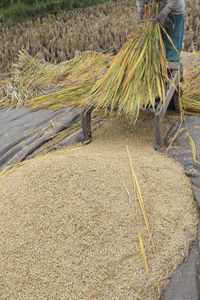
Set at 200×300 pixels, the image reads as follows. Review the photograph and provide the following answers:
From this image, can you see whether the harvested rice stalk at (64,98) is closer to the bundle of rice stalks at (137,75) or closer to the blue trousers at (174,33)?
the bundle of rice stalks at (137,75)

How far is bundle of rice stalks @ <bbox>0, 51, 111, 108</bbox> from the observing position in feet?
11.2

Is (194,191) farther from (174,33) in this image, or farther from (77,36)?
(77,36)

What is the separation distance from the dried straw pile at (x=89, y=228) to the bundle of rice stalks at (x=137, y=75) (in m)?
0.46

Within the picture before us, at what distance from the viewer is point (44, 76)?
379 centimetres

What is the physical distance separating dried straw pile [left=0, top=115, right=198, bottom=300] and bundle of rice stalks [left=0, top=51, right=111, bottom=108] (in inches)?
58.0

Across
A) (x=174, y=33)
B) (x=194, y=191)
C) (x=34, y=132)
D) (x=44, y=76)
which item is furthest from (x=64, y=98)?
(x=194, y=191)

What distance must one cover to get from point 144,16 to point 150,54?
0.38 meters

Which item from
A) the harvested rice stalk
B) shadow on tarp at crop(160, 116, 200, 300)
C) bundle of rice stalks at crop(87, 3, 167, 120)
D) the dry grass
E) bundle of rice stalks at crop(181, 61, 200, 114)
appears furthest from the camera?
the dry grass

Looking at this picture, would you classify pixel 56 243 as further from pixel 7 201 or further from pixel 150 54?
pixel 150 54

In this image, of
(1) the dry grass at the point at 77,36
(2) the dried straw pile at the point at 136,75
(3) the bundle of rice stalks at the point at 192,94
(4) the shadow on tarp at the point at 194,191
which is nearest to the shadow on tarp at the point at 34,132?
(2) the dried straw pile at the point at 136,75

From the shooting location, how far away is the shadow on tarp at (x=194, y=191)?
1.40m

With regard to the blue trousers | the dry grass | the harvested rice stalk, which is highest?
the blue trousers

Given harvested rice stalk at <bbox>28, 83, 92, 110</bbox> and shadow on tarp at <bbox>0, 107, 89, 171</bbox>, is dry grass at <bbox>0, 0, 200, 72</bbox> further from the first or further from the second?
shadow on tarp at <bbox>0, 107, 89, 171</bbox>

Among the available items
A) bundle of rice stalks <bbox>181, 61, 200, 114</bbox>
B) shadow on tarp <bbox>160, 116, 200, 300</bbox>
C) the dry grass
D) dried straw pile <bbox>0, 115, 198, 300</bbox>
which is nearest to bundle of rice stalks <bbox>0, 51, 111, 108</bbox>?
the dry grass
